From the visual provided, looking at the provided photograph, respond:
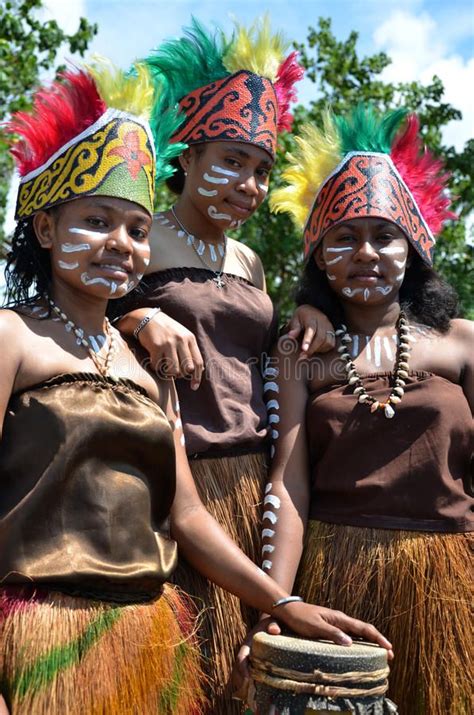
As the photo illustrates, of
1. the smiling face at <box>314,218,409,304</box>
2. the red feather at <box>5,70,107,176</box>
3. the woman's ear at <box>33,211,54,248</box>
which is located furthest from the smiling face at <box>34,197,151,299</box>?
the smiling face at <box>314,218,409,304</box>

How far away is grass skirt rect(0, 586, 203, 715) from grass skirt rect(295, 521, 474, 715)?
0.79 m

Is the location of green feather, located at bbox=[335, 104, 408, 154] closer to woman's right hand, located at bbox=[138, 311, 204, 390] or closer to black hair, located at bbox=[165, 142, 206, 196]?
black hair, located at bbox=[165, 142, 206, 196]

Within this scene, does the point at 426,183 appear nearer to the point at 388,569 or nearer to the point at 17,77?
the point at 388,569

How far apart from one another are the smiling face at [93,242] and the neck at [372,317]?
107 cm

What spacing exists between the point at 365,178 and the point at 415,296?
511mm

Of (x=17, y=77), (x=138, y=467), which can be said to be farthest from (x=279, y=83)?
(x=17, y=77)

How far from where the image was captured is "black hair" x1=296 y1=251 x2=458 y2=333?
351 centimetres

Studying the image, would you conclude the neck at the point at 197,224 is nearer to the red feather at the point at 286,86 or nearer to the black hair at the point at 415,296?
the black hair at the point at 415,296

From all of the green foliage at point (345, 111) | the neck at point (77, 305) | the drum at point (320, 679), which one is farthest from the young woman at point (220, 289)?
the green foliage at point (345, 111)

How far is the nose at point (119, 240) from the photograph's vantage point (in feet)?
8.85

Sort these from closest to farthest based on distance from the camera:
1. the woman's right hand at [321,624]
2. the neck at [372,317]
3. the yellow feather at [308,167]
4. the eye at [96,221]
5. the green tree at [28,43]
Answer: the woman's right hand at [321,624] → the eye at [96,221] → the neck at [372,317] → the yellow feather at [308,167] → the green tree at [28,43]

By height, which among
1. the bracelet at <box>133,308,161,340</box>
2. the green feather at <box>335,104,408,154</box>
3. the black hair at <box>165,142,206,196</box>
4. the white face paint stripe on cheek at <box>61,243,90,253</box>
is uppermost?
the green feather at <box>335,104,408,154</box>

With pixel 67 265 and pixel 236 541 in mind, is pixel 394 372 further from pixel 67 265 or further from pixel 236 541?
pixel 67 265

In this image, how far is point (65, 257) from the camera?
2703mm
